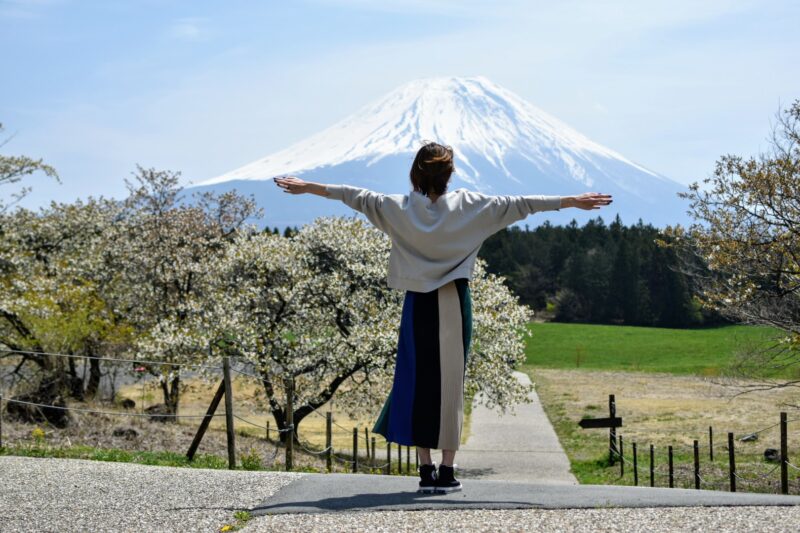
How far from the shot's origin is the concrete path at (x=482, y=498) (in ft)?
21.2

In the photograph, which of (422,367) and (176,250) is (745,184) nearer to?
(422,367)

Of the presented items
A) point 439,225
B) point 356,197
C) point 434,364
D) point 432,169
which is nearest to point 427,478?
point 434,364

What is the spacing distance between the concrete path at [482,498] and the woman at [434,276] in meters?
0.36

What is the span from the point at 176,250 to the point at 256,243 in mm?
5629

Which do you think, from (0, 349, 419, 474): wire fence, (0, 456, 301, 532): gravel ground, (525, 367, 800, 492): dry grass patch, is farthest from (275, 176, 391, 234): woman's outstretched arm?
(525, 367, 800, 492): dry grass patch

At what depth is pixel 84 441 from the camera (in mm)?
17141

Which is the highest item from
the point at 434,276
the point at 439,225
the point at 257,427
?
the point at 439,225

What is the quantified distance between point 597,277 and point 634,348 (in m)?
20.5

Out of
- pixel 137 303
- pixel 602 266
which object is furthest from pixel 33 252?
pixel 602 266

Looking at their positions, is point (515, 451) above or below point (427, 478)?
below

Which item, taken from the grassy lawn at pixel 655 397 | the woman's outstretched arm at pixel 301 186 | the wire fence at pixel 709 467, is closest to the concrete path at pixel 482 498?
the woman's outstretched arm at pixel 301 186

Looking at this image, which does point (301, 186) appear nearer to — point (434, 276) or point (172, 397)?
point (434, 276)

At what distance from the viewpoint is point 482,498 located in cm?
670

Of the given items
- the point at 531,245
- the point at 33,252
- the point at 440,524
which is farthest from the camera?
the point at 531,245
